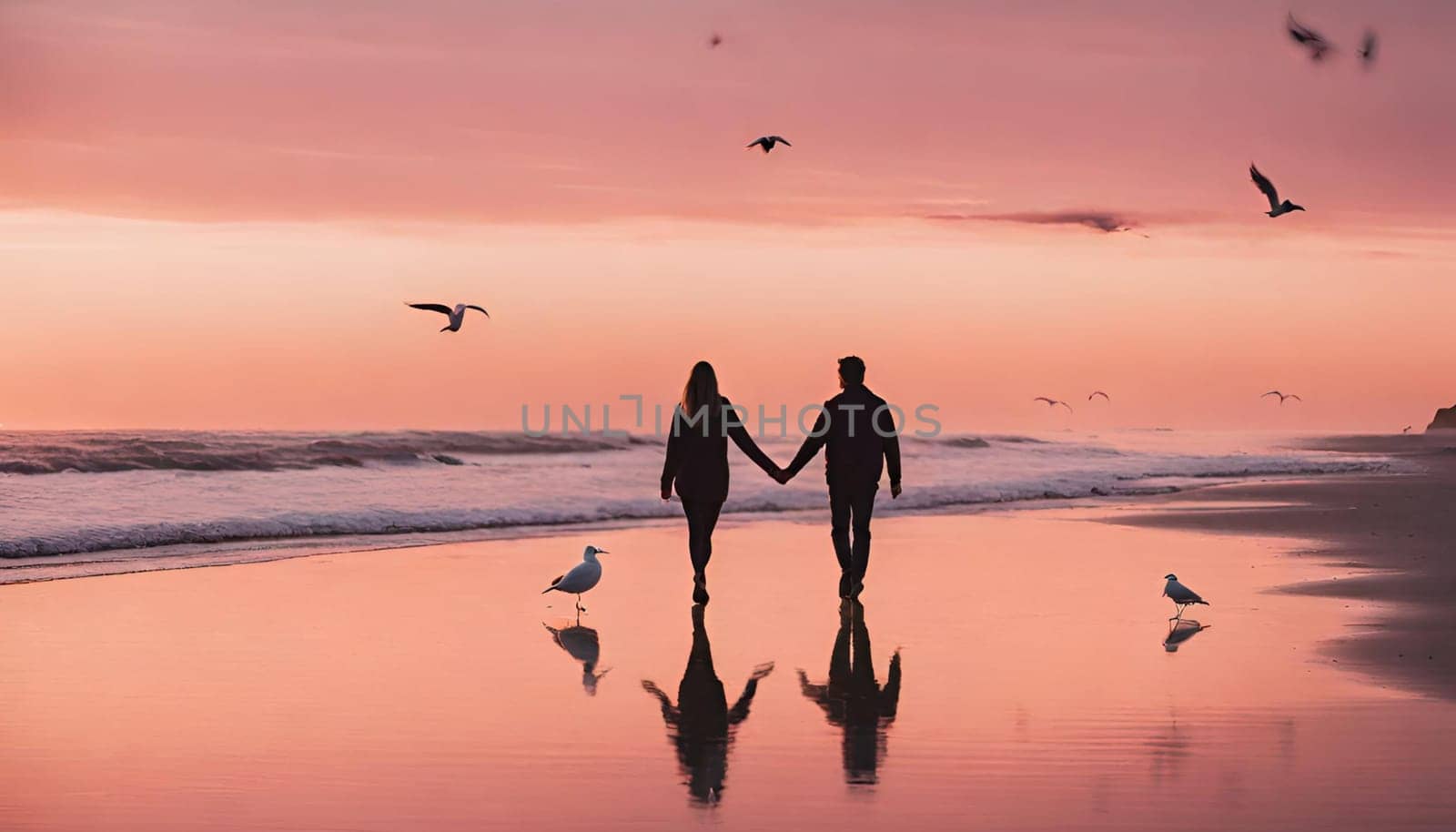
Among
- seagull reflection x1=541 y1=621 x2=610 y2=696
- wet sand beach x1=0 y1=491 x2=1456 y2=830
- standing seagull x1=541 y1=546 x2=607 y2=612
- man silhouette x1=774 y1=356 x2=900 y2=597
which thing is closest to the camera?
wet sand beach x1=0 y1=491 x2=1456 y2=830

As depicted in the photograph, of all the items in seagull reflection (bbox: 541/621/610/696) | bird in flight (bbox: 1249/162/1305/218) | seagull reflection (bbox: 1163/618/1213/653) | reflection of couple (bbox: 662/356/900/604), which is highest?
bird in flight (bbox: 1249/162/1305/218)

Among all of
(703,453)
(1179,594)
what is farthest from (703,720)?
(703,453)

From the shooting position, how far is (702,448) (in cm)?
1324

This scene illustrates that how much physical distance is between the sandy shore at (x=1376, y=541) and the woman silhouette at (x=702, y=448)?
492 centimetres

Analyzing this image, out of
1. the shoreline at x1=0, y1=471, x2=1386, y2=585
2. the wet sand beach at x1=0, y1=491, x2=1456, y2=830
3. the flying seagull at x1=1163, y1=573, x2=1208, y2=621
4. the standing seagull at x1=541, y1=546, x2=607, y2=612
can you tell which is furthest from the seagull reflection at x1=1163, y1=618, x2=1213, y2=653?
the shoreline at x1=0, y1=471, x2=1386, y2=585

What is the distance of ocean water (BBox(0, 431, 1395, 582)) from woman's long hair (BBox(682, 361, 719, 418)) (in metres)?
6.07

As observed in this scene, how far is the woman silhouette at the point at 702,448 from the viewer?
13188 mm

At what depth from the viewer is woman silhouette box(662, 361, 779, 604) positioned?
13188 mm

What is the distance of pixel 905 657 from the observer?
9859mm

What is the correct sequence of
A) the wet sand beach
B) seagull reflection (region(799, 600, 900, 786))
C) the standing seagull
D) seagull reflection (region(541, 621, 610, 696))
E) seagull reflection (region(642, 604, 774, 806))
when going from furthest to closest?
1. the standing seagull
2. seagull reflection (region(541, 621, 610, 696))
3. seagull reflection (region(799, 600, 900, 786))
4. seagull reflection (region(642, 604, 774, 806))
5. the wet sand beach

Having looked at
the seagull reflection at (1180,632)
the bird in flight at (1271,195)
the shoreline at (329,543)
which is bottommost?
the seagull reflection at (1180,632)

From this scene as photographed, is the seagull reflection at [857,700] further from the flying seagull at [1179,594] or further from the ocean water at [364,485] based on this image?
the ocean water at [364,485]

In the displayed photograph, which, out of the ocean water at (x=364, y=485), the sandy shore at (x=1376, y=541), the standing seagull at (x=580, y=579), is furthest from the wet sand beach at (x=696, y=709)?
the ocean water at (x=364, y=485)

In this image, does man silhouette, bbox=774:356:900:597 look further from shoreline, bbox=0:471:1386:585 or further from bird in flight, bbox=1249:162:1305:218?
bird in flight, bbox=1249:162:1305:218
